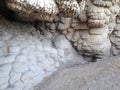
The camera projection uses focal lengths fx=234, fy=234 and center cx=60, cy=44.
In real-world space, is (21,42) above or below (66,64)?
above

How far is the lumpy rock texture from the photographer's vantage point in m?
0.79

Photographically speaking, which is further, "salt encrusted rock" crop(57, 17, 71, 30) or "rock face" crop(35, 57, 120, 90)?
"salt encrusted rock" crop(57, 17, 71, 30)

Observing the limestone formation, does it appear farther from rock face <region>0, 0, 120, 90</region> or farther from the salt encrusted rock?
the salt encrusted rock

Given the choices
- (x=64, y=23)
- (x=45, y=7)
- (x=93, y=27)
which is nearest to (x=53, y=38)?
(x=64, y=23)

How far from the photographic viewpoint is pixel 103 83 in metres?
0.75

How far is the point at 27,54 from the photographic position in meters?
0.90

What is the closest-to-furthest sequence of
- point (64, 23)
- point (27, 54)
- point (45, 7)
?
point (45, 7) < point (27, 54) < point (64, 23)

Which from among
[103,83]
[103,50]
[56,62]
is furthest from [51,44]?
[103,83]

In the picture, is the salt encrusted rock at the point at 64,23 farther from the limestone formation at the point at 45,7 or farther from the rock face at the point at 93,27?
the limestone formation at the point at 45,7

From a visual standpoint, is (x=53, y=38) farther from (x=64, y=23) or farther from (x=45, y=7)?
(x=45, y=7)

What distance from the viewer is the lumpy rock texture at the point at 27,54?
793mm

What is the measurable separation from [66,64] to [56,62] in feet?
0.20

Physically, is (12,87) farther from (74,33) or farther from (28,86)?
(74,33)

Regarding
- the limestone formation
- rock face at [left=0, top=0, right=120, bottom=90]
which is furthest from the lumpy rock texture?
the limestone formation
